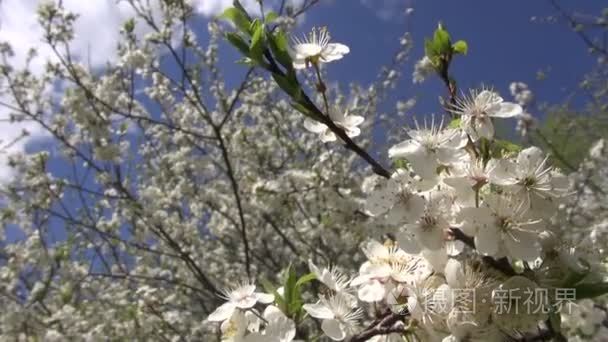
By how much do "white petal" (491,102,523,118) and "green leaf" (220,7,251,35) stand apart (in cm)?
53

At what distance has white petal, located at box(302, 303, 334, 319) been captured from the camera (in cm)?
112

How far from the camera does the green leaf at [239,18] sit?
1.22 meters

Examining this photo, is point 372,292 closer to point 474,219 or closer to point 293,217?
point 474,219

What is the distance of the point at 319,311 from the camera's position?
1.14 m

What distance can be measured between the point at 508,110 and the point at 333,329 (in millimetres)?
546

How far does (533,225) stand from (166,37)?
12.1 ft

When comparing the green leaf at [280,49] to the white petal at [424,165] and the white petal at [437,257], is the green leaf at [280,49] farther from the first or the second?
the white petal at [437,257]

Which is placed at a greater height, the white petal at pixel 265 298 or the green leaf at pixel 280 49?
the green leaf at pixel 280 49

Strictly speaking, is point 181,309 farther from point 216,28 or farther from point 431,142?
point 431,142

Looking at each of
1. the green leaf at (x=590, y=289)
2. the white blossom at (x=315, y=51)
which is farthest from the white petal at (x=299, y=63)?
the green leaf at (x=590, y=289)

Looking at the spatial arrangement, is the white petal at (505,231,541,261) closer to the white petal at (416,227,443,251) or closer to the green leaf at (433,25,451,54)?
the white petal at (416,227,443,251)

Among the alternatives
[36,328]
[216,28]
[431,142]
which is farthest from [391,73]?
[431,142]

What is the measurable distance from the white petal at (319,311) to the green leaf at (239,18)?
568mm

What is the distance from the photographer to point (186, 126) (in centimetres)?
599
